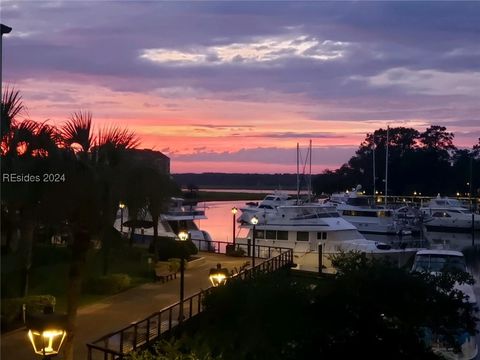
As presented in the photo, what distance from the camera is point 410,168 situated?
112750mm

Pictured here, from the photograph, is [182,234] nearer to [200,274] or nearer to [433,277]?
[200,274]

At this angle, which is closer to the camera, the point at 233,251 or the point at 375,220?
the point at 233,251

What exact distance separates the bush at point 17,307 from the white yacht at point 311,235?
876 inches

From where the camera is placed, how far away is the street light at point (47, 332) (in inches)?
346

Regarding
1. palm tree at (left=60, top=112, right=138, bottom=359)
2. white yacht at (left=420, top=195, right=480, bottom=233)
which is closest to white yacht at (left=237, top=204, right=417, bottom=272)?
palm tree at (left=60, top=112, right=138, bottom=359)

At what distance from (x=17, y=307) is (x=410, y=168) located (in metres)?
103

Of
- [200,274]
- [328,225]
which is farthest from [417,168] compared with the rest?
[200,274]

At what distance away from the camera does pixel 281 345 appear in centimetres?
1013

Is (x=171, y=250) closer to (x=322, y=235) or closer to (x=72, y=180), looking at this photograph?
(x=322, y=235)

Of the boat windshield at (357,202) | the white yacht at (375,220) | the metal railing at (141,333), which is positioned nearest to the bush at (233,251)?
the metal railing at (141,333)

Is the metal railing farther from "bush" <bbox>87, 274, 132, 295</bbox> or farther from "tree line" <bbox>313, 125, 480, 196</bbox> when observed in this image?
"tree line" <bbox>313, 125, 480, 196</bbox>

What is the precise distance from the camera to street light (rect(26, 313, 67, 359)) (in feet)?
28.9

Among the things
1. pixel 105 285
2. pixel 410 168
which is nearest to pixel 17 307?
pixel 105 285

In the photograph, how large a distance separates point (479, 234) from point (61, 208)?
2543 inches
